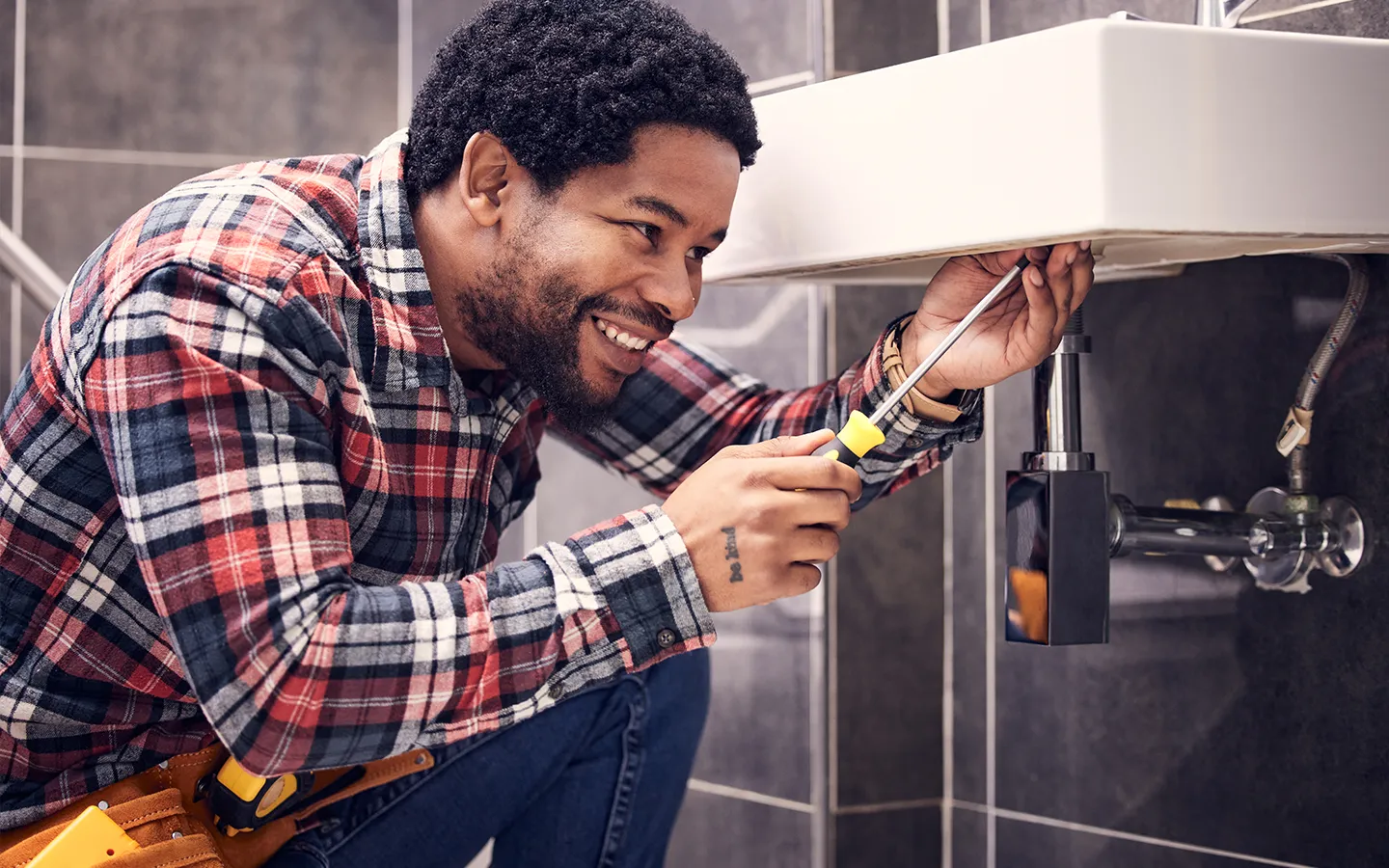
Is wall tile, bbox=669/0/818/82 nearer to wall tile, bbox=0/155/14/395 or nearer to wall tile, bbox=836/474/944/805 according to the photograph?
wall tile, bbox=836/474/944/805

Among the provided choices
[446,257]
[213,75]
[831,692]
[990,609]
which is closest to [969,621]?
[990,609]

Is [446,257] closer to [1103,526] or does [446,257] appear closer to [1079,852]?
[1103,526]

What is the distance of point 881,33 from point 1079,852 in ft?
2.91

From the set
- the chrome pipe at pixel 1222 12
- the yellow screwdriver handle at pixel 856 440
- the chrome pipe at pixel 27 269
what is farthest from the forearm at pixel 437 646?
the chrome pipe at pixel 27 269

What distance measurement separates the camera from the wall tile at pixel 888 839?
1433mm

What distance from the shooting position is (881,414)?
88 centimetres

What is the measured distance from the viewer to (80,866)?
853 millimetres

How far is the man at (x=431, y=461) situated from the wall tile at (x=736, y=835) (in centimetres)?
33

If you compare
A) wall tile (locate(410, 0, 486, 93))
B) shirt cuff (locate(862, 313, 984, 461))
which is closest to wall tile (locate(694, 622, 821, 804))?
shirt cuff (locate(862, 313, 984, 461))

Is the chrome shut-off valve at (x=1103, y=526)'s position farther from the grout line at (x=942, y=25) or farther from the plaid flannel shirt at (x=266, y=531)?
the grout line at (x=942, y=25)

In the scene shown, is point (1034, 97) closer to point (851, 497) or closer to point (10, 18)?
point (851, 497)

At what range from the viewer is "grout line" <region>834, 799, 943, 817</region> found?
1.43 meters

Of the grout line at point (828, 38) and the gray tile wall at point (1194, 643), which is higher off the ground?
the grout line at point (828, 38)

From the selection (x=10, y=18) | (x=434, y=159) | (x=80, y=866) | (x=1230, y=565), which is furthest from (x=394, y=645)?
(x=10, y=18)
